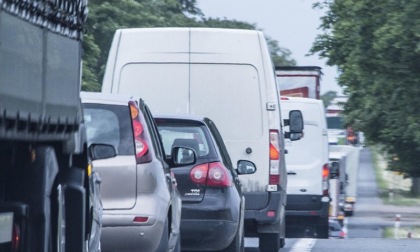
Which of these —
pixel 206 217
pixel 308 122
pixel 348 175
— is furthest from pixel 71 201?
pixel 348 175

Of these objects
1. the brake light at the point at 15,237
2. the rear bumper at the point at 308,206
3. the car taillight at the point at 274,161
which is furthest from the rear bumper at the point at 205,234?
the rear bumper at the point at 308,206

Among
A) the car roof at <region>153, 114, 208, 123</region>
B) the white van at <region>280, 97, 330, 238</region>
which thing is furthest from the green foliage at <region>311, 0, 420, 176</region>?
the car roof at <region>153, 114, 208, 123</region>

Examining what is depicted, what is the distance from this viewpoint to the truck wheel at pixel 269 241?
1649cm

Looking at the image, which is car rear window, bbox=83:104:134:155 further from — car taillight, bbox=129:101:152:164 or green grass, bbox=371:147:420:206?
green grass, bbox=371:147:420:206

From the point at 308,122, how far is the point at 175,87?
9.08m

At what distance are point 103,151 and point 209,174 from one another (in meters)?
3.52

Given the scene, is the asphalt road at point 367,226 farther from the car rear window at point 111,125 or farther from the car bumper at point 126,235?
the car rear window at point 111,125

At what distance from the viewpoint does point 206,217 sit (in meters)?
13.0

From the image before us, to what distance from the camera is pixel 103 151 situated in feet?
31.5

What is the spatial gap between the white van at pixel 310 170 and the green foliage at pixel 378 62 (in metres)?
17.9

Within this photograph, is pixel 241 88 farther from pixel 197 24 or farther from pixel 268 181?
pixel 197 24

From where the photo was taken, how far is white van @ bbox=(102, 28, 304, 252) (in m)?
15.7

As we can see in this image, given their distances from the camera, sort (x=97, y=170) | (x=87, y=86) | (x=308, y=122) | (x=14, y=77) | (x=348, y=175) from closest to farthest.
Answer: (x=14, y=77) < (x=97, y=170) < (x=308, y=122) < (x=87, y=86) < (x=348, y=175)

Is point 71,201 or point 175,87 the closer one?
point 71,201
